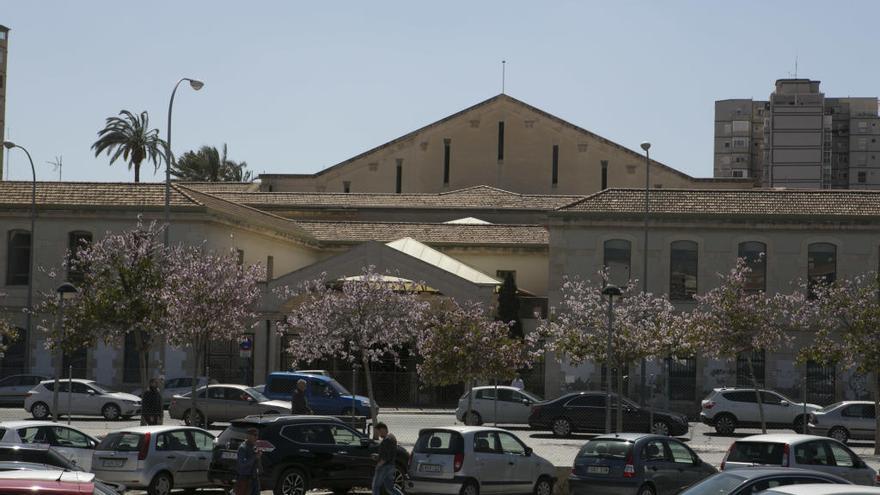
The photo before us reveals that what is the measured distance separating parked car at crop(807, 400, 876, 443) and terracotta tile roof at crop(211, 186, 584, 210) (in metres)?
28.7

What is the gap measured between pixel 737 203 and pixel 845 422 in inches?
516

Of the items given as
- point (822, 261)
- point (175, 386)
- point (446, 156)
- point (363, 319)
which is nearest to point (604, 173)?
point (446, 156)

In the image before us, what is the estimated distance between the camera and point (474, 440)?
77.5 feet

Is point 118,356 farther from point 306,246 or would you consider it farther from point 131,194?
point 306,246

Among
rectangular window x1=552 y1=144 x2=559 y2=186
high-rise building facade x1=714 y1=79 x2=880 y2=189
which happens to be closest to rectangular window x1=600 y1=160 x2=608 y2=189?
rectangular window x1=552 y1=144 x2=559 y2=186

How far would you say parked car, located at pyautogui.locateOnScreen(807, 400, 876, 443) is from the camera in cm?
3909

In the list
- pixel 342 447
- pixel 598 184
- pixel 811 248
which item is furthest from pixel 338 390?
pixel 598 184

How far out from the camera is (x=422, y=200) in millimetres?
68062

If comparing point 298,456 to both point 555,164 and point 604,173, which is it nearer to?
point 604,173

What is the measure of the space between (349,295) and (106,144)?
160 ft

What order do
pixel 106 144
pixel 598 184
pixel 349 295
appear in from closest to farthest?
pixel 349 295 < pixel 598 184 < pixel 106 144

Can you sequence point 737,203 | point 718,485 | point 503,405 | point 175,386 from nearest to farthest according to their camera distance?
point 718,485 < point 503,405 < point 175,386 < point 737,203

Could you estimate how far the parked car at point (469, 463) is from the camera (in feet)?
76.1

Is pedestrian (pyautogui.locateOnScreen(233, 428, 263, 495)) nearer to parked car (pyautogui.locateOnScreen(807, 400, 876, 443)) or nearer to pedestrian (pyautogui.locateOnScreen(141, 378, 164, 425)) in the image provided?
pedestrian (pyautogui.locateOnScreen(141, 378, 164, 425))
